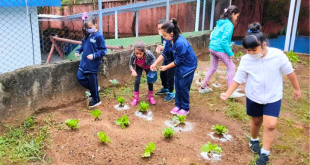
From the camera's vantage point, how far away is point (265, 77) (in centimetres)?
249

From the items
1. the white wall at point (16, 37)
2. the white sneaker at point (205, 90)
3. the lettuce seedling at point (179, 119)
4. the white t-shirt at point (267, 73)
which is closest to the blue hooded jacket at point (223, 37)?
the white sneaker at point (205, 90)

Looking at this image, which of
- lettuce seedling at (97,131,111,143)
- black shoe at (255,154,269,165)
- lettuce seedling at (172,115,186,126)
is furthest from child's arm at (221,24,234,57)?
lettuce seedling at (97,131,111,143)

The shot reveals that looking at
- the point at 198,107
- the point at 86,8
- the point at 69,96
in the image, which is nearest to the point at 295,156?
the point at 198,107

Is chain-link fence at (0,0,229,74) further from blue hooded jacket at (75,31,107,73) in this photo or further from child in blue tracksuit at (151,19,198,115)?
child in blue tracksuit at (151,19,198,115)

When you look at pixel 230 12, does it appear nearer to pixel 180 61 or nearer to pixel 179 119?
pixel 180 61

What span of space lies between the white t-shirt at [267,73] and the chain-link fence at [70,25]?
3051 millimetres

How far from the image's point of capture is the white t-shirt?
2.43 meters

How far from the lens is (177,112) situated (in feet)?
12.5

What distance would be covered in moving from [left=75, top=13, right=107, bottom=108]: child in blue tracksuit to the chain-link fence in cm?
130

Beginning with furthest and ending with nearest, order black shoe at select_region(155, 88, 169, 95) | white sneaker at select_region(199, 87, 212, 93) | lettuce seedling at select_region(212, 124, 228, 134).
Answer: white sneaker at select_region(199, 87, 212, 93) < black shoe at select_region(155, 88, 169, 95) < lettuce seedling at select_region(212, 124, 228, 134)

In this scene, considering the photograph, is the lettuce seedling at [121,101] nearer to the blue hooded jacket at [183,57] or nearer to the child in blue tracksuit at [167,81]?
the child in blue tracksuit at [167,81]

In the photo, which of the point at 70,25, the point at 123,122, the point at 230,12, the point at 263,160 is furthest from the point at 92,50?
the point at 70,25

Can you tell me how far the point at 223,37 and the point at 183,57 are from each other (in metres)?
1.11

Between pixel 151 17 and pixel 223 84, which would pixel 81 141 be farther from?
pixel 151 17
